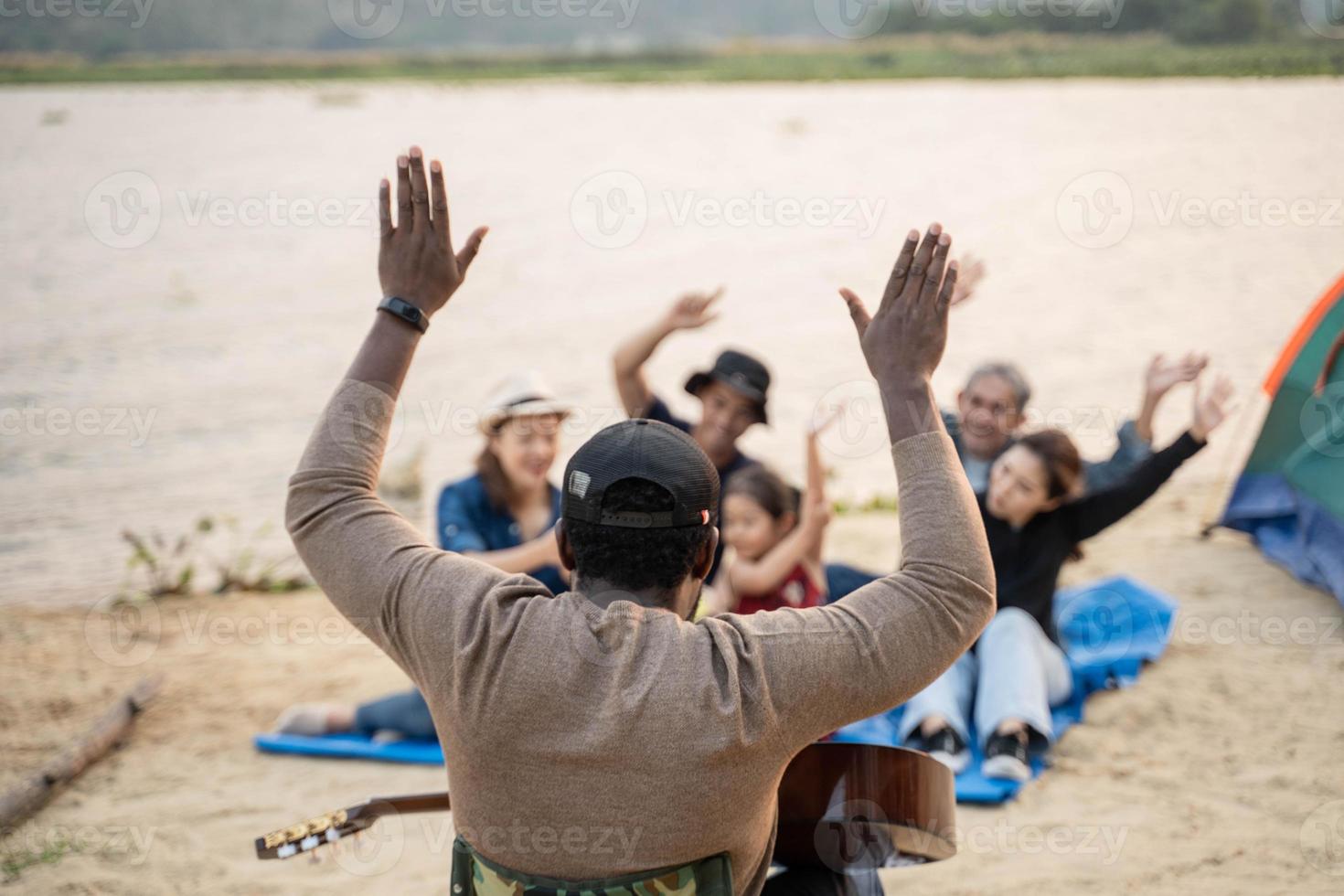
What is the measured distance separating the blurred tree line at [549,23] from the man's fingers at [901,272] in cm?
441

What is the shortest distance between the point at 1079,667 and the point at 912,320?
3284 mm

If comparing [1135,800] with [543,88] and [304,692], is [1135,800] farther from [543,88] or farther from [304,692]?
[543,88]

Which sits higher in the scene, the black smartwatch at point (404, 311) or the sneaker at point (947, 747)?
the black smartwatch at point (404, 311)

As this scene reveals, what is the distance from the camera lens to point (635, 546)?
1643mm

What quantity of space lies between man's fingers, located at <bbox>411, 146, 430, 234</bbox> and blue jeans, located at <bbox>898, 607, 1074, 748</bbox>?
255 centimetres

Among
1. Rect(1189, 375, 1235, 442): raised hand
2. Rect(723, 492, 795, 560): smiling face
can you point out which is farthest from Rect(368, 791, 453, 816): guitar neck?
Rect(1189, 375, 1235, 442): raised hand

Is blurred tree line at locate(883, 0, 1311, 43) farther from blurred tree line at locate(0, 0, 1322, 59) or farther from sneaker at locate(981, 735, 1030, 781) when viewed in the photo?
sneaker at locate(981, 735, 1030, 781)

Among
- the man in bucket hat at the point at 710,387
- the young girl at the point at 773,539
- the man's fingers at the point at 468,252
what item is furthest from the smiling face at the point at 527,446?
the man's fingers at the point at 468,252

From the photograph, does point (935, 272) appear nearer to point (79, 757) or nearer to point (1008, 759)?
point (1008, 759)

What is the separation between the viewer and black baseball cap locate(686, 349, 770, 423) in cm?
423

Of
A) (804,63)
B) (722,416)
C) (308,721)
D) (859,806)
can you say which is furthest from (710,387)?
(804,63)

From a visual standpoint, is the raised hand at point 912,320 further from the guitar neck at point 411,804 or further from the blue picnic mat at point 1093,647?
the blue picnic mat at point 1093,647

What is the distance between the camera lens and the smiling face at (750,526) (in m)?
4.05

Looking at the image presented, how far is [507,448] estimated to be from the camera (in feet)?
13.6
